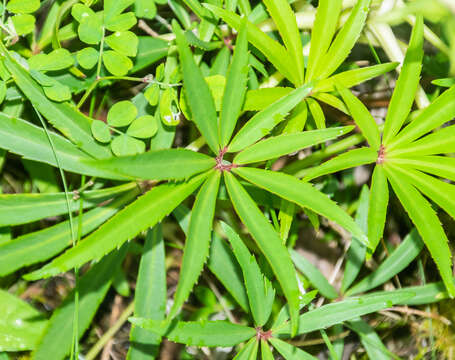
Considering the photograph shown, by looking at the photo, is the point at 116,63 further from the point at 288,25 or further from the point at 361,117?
the point at 361,117

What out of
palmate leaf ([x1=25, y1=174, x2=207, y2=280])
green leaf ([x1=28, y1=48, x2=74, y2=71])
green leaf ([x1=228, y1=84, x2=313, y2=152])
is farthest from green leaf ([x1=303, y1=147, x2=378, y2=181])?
green leaf ([x1=28, y1=48, x2=74, y2=71])

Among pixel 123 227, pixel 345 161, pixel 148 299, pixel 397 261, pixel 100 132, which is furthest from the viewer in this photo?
pixel 397 261

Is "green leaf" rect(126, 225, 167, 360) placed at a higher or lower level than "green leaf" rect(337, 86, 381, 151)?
lower

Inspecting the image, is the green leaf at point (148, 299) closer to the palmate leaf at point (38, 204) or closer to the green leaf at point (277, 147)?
the palmate leaf at point (38, 204)

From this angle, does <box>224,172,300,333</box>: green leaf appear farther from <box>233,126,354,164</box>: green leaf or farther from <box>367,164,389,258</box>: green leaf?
<box>367,164,389,258</box>: green leaf

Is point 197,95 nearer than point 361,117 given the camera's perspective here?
Yes

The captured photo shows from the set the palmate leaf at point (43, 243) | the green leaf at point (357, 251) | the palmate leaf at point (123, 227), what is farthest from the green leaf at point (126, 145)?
the green leaf at point (357, 251)

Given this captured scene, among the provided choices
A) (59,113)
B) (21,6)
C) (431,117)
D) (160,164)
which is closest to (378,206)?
(431,117)
